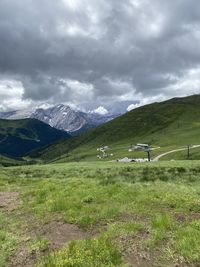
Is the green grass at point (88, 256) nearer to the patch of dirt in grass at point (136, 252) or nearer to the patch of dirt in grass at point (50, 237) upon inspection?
the patch of dirt in grass at point (136, 252)

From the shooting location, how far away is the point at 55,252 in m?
14.1

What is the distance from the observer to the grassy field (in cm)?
1340

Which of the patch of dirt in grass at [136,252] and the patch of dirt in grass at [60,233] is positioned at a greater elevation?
the patch of dirt in grass at [60,233]

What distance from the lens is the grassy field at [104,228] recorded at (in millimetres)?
13398

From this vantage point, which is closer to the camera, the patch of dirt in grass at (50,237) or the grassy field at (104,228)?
the grassy field at (104,228)

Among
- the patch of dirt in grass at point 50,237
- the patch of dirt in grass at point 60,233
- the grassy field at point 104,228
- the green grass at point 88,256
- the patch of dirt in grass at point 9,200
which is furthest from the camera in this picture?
the patch of dirt in grass at point 9,200

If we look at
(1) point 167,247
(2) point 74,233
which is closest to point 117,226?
(2) point 74,233

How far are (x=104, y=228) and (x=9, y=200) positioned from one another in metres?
11.5

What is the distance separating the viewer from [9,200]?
2598 cm

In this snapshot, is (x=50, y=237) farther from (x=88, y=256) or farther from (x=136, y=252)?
(x=136, y=252)

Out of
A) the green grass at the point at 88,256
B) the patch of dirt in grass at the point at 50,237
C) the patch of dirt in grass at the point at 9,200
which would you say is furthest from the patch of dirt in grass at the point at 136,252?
the patch of dirt in grass at the point at 9,200

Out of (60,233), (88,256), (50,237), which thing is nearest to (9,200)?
(60,233)

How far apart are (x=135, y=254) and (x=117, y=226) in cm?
273

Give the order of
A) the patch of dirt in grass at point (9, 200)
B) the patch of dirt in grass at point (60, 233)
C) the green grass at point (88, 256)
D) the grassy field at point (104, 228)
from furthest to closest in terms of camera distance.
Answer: the patch of dirt in grass at point (9, 200)
the patch of dirt in grass at point (60, 233)
the grassy field at point (104, 228)
the green grass at point (88, 256)
